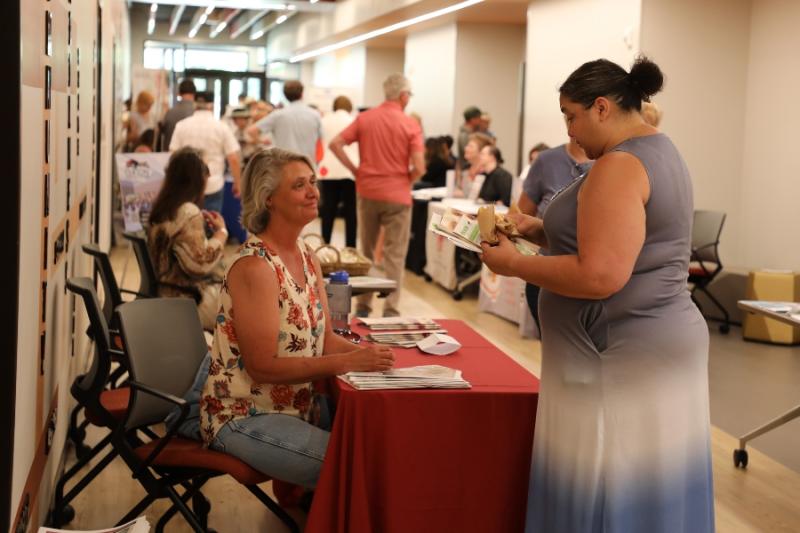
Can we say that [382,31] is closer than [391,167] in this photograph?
No

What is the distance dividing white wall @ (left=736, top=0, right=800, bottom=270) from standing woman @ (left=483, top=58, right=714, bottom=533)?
653 centimetres

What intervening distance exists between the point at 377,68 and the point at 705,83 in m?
12.3

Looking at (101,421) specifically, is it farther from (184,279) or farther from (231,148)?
(231,148)

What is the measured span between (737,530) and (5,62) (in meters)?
3.14

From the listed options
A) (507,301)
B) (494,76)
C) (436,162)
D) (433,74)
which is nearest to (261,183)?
(507,301)

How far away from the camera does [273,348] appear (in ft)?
9.73

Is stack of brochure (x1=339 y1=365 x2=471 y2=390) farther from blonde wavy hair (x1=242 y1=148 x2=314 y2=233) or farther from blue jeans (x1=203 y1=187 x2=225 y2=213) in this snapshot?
blue jeans (x1=203 y1=187 x2=225 y2=213)

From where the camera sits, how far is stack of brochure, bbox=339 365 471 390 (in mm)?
2900

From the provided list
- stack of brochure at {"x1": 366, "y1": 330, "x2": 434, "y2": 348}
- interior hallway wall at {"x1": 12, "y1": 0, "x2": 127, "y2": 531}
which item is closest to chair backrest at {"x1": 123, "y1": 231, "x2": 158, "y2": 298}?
interior hallway wall at {"x1": 12, "y1": 0, "x2": 127, "y2": 531}

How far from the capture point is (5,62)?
1.95m

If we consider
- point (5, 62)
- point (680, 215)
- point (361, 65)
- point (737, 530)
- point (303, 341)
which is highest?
point (361, 65)

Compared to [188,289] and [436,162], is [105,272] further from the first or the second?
[436,162]

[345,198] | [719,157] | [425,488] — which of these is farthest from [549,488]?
[345,198]

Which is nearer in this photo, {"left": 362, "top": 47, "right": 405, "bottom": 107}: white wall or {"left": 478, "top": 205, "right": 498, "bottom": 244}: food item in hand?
{"left": 478, "top": 205, "right": 498, "bottom": 244}: food item in hand
